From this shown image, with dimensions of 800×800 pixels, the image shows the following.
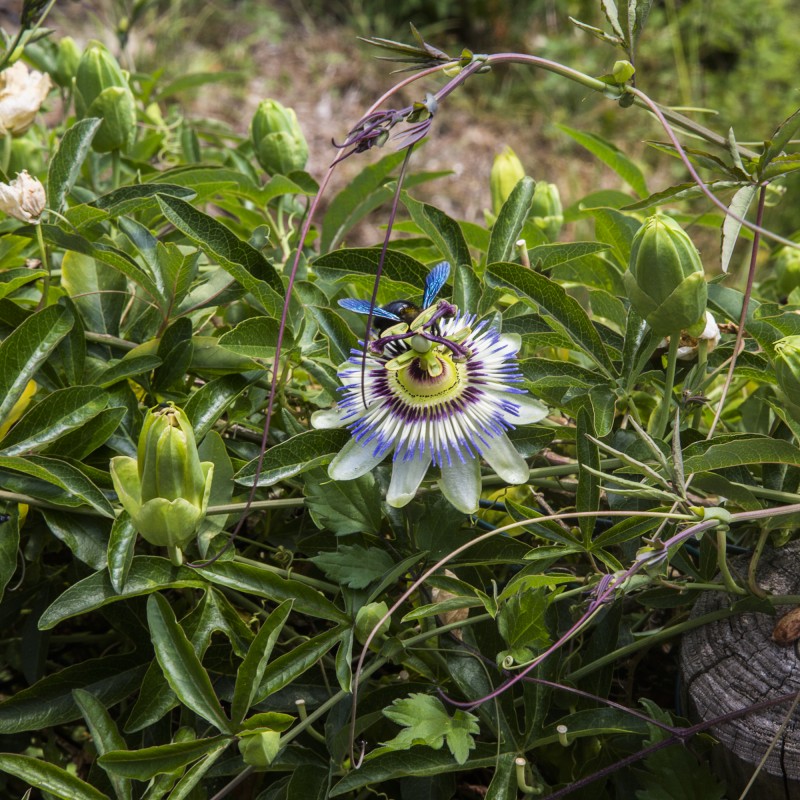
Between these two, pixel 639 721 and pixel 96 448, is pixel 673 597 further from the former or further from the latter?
pixel 96 448

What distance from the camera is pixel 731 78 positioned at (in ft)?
14.2

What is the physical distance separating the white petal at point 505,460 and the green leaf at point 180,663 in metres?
0.27

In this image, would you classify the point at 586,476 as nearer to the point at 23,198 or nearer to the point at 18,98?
the point at 23,198

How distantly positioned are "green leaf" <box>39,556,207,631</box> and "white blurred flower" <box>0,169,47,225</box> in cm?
33

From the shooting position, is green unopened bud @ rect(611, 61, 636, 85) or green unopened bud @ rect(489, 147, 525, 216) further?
green unopened bud @ rect(489, 147, 525, 216)

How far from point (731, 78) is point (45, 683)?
4.24 m

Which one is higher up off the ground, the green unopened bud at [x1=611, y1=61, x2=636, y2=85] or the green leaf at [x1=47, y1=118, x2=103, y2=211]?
the green unopened bud at [x1=611, y1=61, x2=636, y2=85]

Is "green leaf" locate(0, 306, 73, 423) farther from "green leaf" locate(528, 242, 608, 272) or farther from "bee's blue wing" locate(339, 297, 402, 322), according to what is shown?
"green leaf" locate(528, 242, 608, 272)

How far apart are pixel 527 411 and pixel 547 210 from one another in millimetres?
475

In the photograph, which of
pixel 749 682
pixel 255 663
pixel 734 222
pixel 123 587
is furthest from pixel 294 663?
pixel 734 222

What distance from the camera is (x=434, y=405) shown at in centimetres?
80

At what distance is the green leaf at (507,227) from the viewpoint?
942mm

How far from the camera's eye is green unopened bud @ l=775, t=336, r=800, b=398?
0.72 m

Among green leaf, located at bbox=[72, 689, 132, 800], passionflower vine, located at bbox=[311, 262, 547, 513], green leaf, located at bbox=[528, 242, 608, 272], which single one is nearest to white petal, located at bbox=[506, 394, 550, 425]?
passionflower vine, located at bbox=[311, 262, 547, 513]
